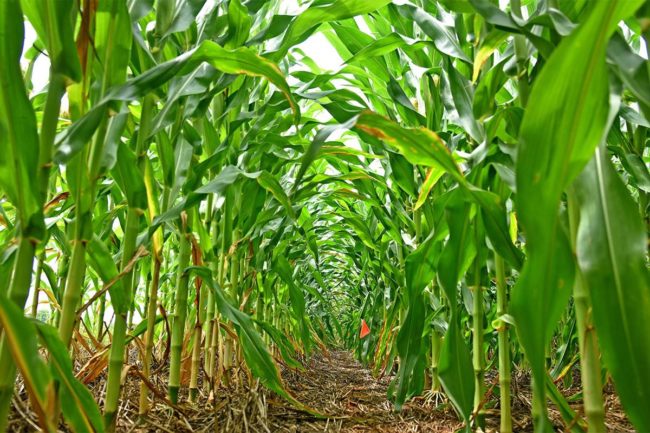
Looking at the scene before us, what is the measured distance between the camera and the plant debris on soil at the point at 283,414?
1.13 metres

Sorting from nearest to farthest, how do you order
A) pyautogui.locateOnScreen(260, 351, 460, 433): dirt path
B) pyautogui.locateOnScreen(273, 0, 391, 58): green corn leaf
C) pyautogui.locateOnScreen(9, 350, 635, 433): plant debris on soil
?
1. pyautogui.locateOnScreen(273, 0, 391, 58): green corn leaf
2. pyautogui.locateOnScreen(9, 350, 635, 433): plant debris on soil
3. pyautogui.locateOnScreen(260, 351, 460, 433): dirt path

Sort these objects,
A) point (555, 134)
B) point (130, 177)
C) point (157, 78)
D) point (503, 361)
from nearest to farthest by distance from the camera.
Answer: point (555, 134), point (157, 78), point (130, 177), point (503, 361)

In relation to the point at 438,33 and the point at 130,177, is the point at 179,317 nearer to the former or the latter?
the point at 130,177

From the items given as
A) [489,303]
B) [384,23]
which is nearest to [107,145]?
[384,23]

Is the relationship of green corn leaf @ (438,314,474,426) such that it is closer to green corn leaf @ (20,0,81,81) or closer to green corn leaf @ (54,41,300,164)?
green corn leaf @ (54,41,300,164)

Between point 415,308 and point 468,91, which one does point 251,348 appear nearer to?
point 415,308

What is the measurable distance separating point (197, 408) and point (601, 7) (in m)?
1.28

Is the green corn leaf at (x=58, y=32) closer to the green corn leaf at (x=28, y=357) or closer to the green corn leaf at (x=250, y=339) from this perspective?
the green corn leaf at (x=28, y=357)

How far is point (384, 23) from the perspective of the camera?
1.62 meters

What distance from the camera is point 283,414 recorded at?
5.05ft

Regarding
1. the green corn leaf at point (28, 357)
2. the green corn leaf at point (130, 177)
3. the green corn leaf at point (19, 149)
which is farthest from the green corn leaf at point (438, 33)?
the green corn leaf at point (28, 357)

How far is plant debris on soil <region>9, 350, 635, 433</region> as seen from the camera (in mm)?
1131

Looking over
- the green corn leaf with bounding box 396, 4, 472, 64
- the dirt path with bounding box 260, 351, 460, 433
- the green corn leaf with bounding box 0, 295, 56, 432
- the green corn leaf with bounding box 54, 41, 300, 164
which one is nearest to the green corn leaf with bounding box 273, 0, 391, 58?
the green corn leaf with bounding box 396, 4, 472, 64

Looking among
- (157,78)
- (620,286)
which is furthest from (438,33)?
(620,286)
